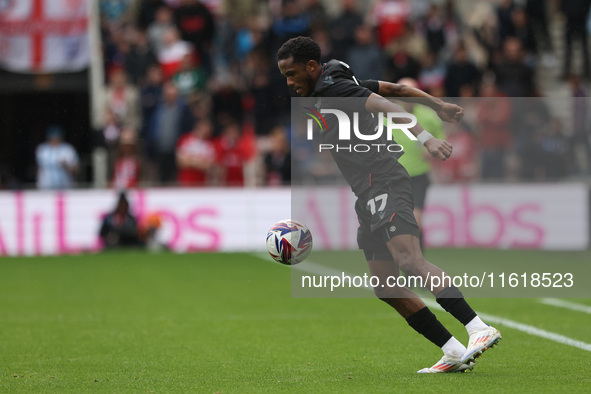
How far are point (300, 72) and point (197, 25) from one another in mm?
13836

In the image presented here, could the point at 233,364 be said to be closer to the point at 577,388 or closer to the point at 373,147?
the point at 373,147

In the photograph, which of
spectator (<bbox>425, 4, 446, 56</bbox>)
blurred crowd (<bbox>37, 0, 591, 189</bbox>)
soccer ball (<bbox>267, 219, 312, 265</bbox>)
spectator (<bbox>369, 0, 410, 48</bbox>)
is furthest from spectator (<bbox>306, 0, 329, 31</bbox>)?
soccer ball (<bbox>267, 219, 312, 265</bbox>)

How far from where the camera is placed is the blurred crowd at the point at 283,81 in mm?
17531

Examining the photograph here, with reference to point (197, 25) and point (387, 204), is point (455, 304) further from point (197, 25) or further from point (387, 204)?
point (197, 25)

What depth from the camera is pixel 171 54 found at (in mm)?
19438

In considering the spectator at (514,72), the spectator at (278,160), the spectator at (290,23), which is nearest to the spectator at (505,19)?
the spectator at (514,72)

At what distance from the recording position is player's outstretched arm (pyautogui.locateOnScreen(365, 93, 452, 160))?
20.3 feet

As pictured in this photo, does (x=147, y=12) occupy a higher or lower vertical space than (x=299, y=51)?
higher

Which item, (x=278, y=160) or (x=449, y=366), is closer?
(x=449, y=366)

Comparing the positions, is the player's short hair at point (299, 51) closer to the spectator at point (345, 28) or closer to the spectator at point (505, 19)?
the spectator at point (345, 28)

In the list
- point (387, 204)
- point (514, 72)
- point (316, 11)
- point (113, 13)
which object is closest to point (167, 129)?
point (113, 13)

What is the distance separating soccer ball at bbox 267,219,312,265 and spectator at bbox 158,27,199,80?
41.5 ft

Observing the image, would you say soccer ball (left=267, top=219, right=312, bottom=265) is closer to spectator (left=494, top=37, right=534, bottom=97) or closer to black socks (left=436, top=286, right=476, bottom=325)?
black socks (left=436, top=286, right=476, bottom=325)

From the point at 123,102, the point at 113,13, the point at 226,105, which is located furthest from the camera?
the point at 113,13
